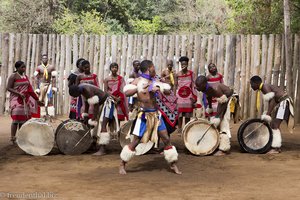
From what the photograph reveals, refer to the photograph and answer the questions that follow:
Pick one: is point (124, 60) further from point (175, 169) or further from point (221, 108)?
point (175, 169)

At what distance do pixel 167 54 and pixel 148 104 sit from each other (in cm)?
641

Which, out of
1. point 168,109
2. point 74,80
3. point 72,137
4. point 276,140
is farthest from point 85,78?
point 276,140

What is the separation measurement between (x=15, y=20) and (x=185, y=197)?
18.3 metres

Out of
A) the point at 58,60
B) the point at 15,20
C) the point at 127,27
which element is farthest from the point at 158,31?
the point at 58,60

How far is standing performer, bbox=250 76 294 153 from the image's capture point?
8.86 metres

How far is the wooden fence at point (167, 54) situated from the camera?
1291 cm

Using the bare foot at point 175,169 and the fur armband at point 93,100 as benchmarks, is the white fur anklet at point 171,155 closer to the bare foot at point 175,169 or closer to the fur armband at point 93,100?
the bare foot at point 175,169

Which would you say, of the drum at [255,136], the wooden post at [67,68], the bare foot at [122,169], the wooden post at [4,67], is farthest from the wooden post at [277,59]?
the wooden post at [4,67]

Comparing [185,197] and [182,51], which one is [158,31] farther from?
[185,197]

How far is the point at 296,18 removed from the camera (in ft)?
47.7

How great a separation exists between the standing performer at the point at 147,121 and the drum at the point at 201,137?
1.30m

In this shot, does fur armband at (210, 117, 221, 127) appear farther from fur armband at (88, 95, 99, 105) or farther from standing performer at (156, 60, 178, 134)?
fur armband at (88, 95, 99, 105)

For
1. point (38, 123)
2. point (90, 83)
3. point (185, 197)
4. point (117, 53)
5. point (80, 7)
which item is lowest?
point (185, 197)

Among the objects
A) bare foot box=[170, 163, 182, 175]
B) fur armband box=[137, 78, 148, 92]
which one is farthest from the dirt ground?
fur armband box=[137, 78, 148, 92]
